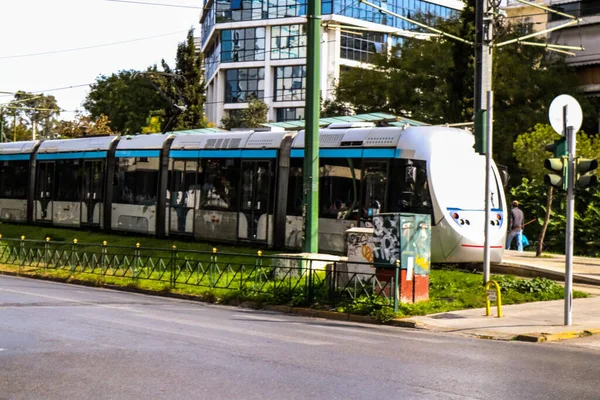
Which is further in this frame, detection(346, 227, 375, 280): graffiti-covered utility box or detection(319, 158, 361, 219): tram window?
detection(319, 158, 361, 219): tram window

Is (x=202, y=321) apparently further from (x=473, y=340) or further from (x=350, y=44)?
(x=350, y=44)

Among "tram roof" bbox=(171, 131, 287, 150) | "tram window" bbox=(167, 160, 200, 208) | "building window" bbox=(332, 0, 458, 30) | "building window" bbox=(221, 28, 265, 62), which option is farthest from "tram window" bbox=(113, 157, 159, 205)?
"building window" bbox=(221, 28, 265, 62)

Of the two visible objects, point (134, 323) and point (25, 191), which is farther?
point (25, 191)

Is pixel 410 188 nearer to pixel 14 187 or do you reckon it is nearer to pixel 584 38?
pixel 14 187

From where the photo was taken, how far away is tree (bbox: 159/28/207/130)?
175ft

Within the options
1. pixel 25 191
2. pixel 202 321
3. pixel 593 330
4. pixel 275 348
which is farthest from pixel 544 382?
pixel 25 191

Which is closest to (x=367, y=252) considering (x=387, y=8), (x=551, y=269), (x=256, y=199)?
(x=551, y=269)

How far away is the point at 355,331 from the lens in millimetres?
14305

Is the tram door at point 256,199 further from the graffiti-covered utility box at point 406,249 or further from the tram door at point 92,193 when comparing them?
the graffiti-covered utility box at point 406,249

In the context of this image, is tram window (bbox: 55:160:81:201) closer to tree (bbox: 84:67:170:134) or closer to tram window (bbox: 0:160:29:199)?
tram window (bbox: 0:160:29:199)

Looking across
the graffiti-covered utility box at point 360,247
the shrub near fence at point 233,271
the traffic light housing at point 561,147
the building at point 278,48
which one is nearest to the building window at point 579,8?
the building at point 278,48

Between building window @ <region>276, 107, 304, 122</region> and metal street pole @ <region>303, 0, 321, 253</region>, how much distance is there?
2041 inches

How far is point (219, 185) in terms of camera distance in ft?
93.5

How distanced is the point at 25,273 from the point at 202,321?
12.9 m
